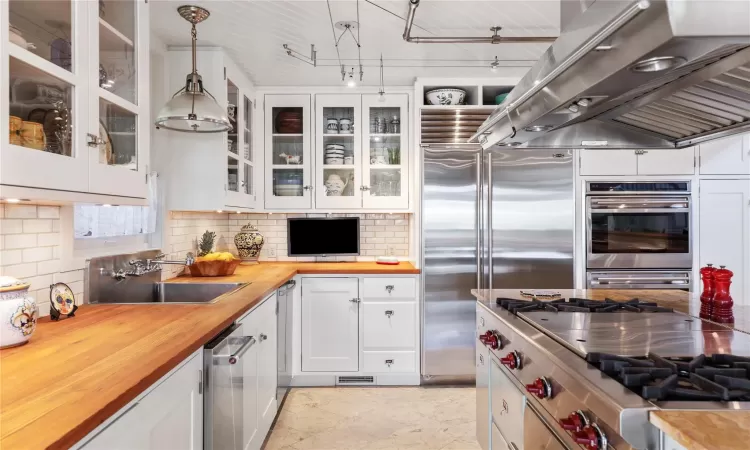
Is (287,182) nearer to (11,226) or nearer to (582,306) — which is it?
(11,226)

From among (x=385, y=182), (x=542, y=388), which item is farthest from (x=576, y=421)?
(x=385, y=182)

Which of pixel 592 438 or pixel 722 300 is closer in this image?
pixel 592 438

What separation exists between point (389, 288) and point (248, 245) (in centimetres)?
127

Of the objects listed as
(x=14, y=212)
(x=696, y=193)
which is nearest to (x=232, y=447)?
(x=14, y=212)

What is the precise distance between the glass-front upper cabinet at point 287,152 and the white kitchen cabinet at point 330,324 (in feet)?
2.45

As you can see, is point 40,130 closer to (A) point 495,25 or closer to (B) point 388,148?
(A) point 495,25

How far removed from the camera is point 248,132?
3572 millimetres

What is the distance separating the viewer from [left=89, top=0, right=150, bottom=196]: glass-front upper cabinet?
153 cm

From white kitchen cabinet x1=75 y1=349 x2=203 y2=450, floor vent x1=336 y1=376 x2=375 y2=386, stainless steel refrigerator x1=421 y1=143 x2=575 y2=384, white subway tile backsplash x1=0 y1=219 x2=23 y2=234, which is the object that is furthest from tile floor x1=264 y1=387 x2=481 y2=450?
white subway tile backsplash x1=0 y1=219 x2=23 y2=234

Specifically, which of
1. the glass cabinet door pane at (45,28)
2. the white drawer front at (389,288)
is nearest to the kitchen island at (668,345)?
the white drawer front at (389,288)

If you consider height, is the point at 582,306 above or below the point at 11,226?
below

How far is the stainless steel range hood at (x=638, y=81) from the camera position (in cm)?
78

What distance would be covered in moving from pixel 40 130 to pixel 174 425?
94 centimetres

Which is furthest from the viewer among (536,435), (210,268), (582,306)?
(210,268)
